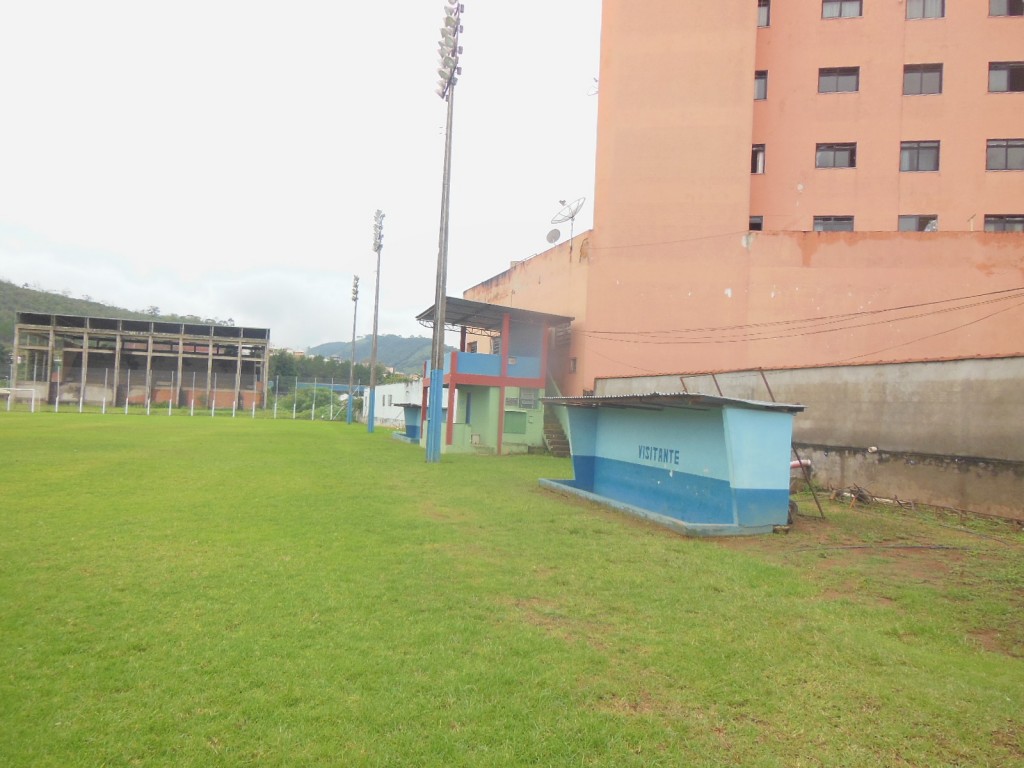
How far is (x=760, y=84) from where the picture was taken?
2786 centimetres

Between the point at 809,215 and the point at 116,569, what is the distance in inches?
1072

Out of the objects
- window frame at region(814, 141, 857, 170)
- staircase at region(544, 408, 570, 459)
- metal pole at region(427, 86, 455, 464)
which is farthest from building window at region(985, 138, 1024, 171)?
metal pole at region(427, 86, 455, 464)

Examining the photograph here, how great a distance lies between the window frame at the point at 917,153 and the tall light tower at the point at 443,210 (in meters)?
18.1

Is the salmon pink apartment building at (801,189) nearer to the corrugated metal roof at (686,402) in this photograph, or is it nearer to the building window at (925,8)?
the building window at (925,8)

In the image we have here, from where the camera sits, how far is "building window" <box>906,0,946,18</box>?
2644 cm

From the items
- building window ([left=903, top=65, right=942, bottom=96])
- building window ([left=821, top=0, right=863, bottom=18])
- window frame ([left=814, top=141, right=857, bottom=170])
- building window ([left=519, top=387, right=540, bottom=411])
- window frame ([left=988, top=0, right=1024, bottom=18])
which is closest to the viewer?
window frame ([left=988, top=0, right=1024, bottom=18])

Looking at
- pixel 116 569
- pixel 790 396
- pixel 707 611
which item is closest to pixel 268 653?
pixel 116 569

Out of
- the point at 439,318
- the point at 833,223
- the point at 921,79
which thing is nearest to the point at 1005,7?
the point at 921,79

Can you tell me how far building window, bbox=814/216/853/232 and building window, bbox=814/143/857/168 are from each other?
2.09 metres

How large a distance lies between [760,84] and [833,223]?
6.53 metres

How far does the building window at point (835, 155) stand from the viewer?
26953mm

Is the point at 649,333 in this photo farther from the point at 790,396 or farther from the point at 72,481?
the point at 72,481

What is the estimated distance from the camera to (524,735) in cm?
354

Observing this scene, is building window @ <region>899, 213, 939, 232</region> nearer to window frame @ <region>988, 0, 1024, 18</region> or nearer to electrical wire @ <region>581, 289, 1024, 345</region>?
electrical wire @ <region>581, 289, 1024, 345</region>
